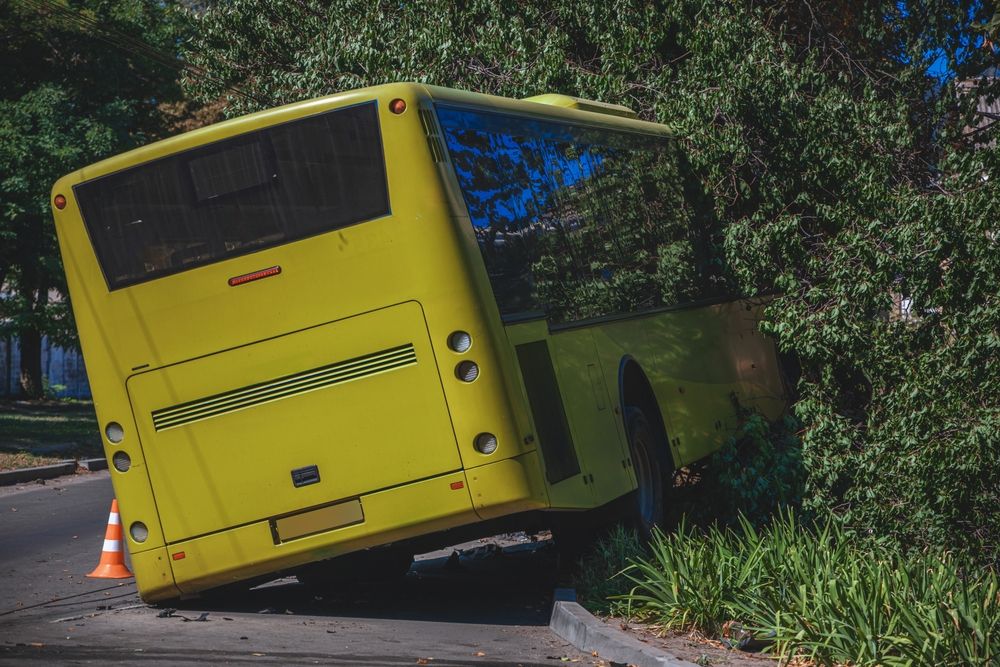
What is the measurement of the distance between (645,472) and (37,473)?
1152 centimetres

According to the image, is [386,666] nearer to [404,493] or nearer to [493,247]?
[404,493]

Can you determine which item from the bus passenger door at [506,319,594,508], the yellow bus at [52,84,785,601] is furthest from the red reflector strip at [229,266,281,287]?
the bus passenger door at [506,319,594,508]

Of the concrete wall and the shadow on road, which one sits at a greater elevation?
the concrete wall

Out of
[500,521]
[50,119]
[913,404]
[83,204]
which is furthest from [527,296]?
[50,119]

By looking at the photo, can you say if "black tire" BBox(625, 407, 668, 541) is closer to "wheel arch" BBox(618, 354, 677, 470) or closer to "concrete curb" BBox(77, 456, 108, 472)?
"wheel arch" BBox(618, 354, 677, 470)

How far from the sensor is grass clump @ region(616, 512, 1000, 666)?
276 inches

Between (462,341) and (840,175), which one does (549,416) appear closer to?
(462,341)

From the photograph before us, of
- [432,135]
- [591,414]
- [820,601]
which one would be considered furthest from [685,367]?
[820,601]

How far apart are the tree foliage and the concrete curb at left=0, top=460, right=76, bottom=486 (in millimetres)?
7575

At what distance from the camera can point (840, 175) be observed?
12.9 m

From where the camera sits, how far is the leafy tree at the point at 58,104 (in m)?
23.4

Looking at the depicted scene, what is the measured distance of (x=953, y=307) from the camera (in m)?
11.7

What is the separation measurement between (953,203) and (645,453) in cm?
324

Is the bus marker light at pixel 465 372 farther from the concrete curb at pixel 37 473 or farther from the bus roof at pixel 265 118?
the concrete curb at pixel 37 473
